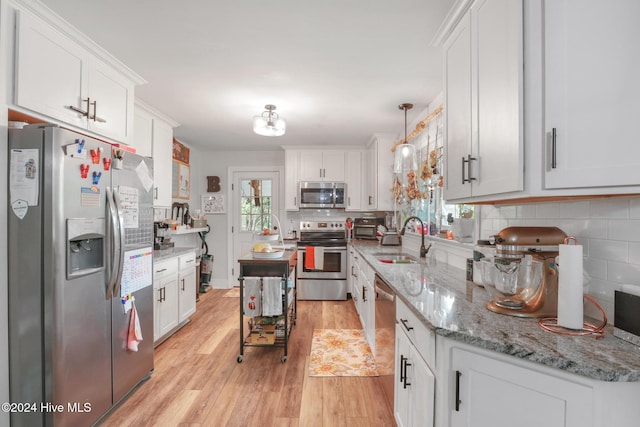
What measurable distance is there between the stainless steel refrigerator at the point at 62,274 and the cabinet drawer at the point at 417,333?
1.73 metres

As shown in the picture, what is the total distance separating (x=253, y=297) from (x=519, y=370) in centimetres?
214

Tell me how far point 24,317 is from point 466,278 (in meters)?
2.51

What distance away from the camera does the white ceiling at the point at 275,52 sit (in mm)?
1740

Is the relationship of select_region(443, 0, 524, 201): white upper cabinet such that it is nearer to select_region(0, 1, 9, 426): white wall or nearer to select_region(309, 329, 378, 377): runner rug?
select_region(309, 329, 378, 377): runner rug

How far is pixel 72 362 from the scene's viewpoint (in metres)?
1.71

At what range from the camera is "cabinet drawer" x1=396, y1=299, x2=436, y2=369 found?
4.00ft

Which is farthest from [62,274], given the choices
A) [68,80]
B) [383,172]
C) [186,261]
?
[383,172]

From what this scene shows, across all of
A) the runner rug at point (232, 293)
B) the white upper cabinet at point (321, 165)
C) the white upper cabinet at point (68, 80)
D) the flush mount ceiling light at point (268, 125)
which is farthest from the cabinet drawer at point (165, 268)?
the white upper cabinet at point (321, 165)

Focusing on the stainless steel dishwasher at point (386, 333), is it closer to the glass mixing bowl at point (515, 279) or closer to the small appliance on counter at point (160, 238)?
the glass mixing bowl at point (515, 279)

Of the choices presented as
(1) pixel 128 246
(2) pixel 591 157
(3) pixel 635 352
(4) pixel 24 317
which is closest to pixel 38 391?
(4) pixel 24 317

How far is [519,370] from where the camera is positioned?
1.00 m

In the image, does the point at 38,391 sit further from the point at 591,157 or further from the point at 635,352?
the point at 591,157

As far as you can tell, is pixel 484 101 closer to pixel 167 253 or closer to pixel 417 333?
pixel 417 333

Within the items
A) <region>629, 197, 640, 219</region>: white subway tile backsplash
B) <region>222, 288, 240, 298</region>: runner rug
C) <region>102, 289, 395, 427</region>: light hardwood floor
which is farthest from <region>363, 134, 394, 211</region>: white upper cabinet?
<region>629, 197, 640, 219</region>: white subway tile backsplash
